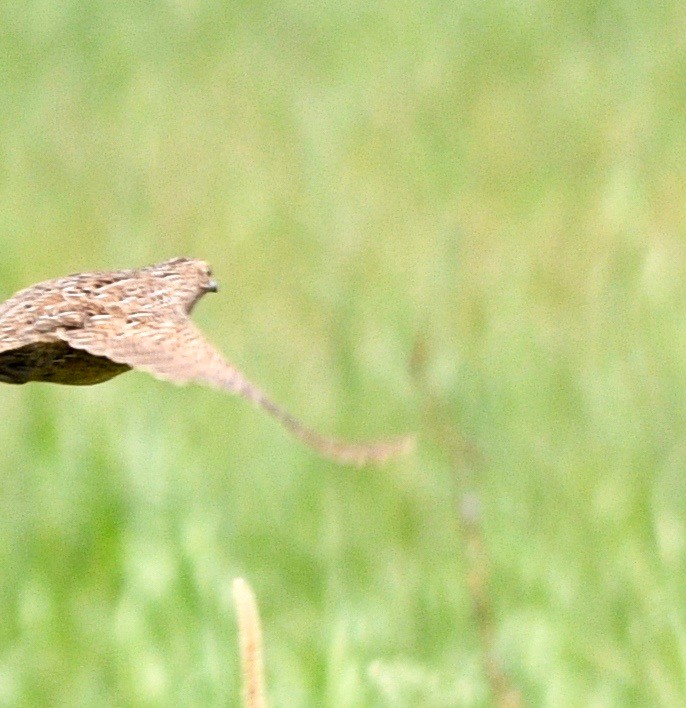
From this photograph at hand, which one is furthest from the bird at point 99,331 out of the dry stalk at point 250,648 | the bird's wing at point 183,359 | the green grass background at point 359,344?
the green grass background at point 359,344

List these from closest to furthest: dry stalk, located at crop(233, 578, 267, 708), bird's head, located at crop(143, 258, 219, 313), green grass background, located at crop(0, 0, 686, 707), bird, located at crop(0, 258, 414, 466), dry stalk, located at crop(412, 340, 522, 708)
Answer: dry stalk, located at crop(233, 578, 267, 708) → bird, located at crop(0, 258, 414, 466) → bird's head, located at crop(143, 258, 219, 313) → dry stalk, located at crop(412, 340, 522, 708) → green grass background, located at crop(0, 0, 686, 707)

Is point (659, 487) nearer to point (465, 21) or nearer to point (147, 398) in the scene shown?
point (147, 398)

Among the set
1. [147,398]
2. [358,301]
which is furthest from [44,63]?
[147,398]

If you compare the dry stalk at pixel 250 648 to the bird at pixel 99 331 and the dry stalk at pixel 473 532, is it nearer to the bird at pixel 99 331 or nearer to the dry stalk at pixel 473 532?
the bird at pixel 99 331

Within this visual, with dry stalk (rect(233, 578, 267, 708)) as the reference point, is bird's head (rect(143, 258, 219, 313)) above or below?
above

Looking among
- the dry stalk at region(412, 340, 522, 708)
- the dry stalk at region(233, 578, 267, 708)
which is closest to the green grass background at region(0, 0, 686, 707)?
the dry stalk at region(412, 340, 522, 708)

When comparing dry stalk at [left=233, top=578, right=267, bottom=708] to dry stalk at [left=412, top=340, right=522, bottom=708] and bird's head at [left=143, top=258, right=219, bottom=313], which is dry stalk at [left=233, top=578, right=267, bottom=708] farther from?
dry stalk at [left=412, top=340, right=522, bottom=708]

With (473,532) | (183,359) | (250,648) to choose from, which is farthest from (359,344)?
(250,648)

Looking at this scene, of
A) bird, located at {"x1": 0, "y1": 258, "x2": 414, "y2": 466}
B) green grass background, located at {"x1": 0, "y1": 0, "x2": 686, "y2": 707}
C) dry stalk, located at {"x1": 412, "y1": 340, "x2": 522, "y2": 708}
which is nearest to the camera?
bird, located at {"x1": 0, "y1": 258, "x2": 414, "y2": 466}
